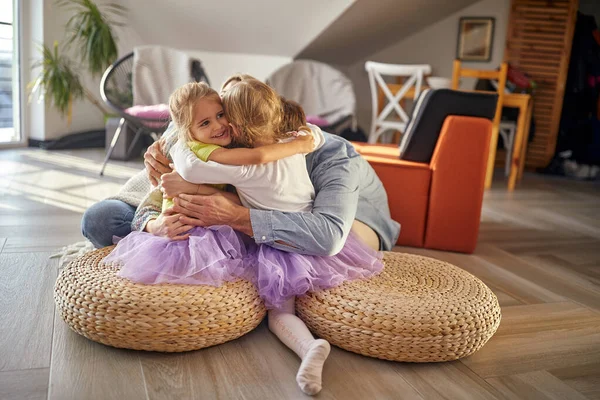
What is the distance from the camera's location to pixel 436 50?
6.30m

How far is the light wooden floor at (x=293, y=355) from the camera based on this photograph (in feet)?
5.00

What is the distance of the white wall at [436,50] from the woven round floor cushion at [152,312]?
505 cm

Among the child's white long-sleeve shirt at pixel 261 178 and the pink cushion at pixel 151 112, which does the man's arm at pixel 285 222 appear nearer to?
the child's white long-sleeve shirt at pixel 261 178

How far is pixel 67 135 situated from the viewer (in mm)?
5293

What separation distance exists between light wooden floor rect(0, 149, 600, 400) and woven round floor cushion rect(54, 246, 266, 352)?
5 centimetres

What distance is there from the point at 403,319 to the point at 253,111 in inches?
28.5

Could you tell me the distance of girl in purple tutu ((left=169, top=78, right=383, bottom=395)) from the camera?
5.81 ft

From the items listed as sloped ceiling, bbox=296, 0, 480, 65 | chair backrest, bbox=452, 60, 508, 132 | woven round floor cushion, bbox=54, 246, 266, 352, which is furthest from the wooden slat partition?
woven round floor cushion, bbox=54, 246, 266, 352

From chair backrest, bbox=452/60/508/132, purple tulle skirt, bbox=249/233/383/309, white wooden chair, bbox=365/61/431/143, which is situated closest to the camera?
purple tulle skirt, bbox=249/233/383/309

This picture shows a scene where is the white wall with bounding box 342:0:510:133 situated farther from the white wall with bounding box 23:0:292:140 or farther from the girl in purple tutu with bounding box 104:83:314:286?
the girl in purple tutu with bounding box 104:83:314:286

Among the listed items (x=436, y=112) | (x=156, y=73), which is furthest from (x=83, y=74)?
(x=436, y=112)

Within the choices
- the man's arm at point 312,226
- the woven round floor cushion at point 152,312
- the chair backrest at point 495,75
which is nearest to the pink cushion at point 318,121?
the chair backrest at point 495,75

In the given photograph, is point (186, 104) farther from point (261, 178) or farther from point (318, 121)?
point (318, 121)

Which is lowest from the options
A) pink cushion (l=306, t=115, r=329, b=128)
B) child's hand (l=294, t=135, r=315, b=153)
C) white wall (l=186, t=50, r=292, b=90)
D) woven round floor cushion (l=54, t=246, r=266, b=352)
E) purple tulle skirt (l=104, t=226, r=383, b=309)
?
woven round floor cushion (l=54, t=246, r=266, b=352)
